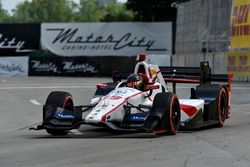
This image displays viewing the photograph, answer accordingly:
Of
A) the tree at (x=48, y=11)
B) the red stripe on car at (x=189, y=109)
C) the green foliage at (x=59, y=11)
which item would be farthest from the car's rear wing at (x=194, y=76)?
the tree at (x=48, y=11)

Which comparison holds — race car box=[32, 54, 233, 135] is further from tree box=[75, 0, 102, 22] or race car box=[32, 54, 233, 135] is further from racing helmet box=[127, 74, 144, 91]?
tree box=[75, 0, 102, 22]

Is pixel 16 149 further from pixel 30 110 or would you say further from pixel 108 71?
pixel 108 71

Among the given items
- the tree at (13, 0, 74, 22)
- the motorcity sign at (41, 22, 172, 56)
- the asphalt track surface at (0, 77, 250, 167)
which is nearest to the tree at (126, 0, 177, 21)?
the motorcity sign at (41, 22, 172, 56)

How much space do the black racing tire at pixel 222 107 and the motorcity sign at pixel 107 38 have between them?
34.6 metres

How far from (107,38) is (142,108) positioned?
38.1 metres

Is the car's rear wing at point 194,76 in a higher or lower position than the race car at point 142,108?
higher

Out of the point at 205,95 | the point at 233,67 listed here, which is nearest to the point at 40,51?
the point at 233,67

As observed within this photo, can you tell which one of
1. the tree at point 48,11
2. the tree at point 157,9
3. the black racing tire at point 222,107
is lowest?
the black racing tire at point 222,107

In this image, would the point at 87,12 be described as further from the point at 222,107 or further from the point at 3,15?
the point at 222,107

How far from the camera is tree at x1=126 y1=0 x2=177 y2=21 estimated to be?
200 ft

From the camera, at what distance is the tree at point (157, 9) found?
60.8m

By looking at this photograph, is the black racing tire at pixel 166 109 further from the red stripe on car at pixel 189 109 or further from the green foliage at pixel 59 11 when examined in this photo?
the green foliage at pixel 59 11

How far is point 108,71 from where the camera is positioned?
43844 millimetres

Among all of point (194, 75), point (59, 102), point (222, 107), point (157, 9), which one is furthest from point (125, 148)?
point (157, 9)
